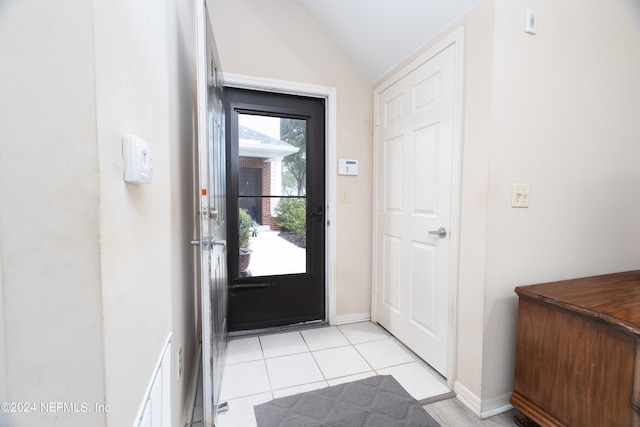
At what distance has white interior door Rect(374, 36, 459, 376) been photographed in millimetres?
1680

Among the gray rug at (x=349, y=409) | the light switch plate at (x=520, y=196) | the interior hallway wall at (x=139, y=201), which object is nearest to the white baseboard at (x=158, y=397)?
the interior hallway wall at (x=139, y=201)

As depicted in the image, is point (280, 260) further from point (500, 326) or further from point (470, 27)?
point (470, 27)

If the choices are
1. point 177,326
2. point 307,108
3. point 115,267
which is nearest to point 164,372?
point 177,326

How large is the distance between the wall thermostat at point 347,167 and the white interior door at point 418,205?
0.21 m

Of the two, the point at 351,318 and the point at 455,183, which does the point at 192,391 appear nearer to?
the point at 351,318

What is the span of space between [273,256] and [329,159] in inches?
39.1

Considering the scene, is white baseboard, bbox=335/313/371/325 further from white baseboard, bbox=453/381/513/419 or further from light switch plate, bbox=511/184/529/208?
light switch plate, bbox=511/184/529/208

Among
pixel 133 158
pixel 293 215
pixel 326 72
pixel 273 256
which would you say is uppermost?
pixel 326 72

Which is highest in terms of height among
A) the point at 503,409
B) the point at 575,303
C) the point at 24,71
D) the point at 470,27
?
the point at 470,27

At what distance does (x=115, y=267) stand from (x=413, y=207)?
1.82 metres

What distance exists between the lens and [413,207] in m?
1.99

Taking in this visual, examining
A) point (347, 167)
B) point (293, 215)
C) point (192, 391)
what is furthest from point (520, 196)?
point (192, 391)

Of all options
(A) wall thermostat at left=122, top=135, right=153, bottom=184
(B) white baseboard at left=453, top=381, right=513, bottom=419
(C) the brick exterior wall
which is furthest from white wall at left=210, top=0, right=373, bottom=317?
(A) wall thermostat at left=122, top=135, right=153, bottom=184

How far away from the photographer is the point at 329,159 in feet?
7.82
